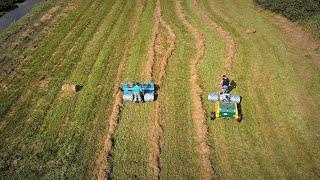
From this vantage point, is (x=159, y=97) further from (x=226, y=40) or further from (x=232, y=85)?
(x=226, y=40)

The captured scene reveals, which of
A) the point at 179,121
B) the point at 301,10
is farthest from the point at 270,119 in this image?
the point at 301,10

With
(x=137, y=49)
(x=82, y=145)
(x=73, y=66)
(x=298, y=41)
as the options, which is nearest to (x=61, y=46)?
(x=73, y=66)

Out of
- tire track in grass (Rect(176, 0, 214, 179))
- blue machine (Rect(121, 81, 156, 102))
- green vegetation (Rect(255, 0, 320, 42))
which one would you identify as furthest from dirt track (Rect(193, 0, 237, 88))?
green vegetation (Rect(255, 0, 320, 42))

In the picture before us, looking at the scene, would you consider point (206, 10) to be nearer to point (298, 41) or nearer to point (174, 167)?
point (298, 41)

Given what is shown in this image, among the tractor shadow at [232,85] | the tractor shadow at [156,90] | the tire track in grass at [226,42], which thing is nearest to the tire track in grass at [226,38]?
the tire track in grass at [226,42]

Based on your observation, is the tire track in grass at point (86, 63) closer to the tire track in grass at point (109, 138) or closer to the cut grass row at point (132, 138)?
the tire track in grass at point (109, 138)

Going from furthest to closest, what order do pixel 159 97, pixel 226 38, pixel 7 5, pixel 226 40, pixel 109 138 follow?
pixel 7 5 → pixel 226 38 → pixel 226 40 → pixel 159 97 → pixel 109 138

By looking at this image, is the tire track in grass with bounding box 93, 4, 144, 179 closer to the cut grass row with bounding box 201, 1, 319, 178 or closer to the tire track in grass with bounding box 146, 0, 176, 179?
the tire track in grass with bounding box 146, 0, 176, 179
